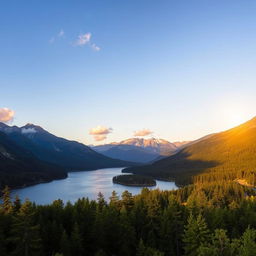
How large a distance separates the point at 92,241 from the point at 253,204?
58.6m

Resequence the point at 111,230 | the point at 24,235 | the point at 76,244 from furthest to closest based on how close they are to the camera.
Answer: the point at 111,230, the point at 76,244, the point at 24,235

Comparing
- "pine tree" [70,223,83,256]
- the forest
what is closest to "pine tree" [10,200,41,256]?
the forest

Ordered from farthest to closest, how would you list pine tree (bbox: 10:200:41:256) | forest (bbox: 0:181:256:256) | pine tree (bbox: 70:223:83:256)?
1. pine tree (bbox: 70:223:83:256)
2. forest (bbox: 0:181:256:256)
3. pine tree (bbox: 10:200:41:256)

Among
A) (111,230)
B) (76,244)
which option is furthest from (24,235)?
(111,230)

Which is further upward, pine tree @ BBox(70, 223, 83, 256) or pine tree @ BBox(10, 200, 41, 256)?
pine tree @ BBox(10, 200, 41, 256)

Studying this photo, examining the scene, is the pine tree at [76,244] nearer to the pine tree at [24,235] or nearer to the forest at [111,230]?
the forest at [111,230]

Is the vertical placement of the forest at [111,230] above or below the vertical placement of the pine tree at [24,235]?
below

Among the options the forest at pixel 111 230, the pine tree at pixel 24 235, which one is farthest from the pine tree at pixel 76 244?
the pine tree at pixel 24 235

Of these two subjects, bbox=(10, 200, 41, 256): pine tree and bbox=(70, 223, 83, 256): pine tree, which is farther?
bbox=(70, 223, 83, 256): pine tree

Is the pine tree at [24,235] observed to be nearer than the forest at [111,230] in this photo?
Yes

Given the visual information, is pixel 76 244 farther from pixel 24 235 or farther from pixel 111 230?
pixel 24 235

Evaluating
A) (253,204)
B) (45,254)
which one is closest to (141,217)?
(45,254)

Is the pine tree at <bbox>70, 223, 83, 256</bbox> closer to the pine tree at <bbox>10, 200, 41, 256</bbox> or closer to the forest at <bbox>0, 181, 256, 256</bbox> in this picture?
the forest at <bbox>0, 181, 256, 256</bbox>

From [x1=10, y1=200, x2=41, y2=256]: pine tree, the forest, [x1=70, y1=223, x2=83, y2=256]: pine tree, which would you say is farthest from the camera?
[x1=70, y1=223, x2=83, y2=256]: pine tree
